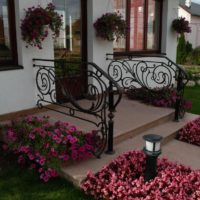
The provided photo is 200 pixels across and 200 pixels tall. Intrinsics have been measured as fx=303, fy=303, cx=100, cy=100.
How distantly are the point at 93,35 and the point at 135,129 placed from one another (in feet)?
6.41

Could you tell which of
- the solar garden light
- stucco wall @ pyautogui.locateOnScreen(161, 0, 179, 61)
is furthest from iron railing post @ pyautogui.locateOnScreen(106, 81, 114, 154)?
stucco wall @ pyautogui.locateOnScreen(161, 0, 179, 61)

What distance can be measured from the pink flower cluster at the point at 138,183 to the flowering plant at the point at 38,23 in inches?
78.4

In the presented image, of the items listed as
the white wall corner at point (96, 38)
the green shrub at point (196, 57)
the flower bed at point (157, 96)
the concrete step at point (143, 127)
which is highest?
the white wall corner at point (96, 38)

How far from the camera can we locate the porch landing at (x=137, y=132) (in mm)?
3204

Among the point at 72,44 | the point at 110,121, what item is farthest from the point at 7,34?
the point at 110,121

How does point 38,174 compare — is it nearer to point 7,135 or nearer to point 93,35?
point 7,135

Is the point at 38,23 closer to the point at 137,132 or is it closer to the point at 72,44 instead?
the point at 72,44

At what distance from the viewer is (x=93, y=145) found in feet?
10.9

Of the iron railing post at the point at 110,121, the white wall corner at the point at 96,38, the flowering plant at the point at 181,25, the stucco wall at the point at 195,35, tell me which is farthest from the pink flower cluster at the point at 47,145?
the stucco wall at the point at 195,35

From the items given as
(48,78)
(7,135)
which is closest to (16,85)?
(48,78)

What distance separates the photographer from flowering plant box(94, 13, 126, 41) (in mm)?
5008

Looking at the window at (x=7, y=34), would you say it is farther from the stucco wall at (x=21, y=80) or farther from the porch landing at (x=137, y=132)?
the porch landing at (x=137, y=132)

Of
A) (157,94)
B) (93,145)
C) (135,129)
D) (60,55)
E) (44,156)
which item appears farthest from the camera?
(157,94)

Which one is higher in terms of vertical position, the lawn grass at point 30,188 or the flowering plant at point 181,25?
the flowering plant at point 181,25
